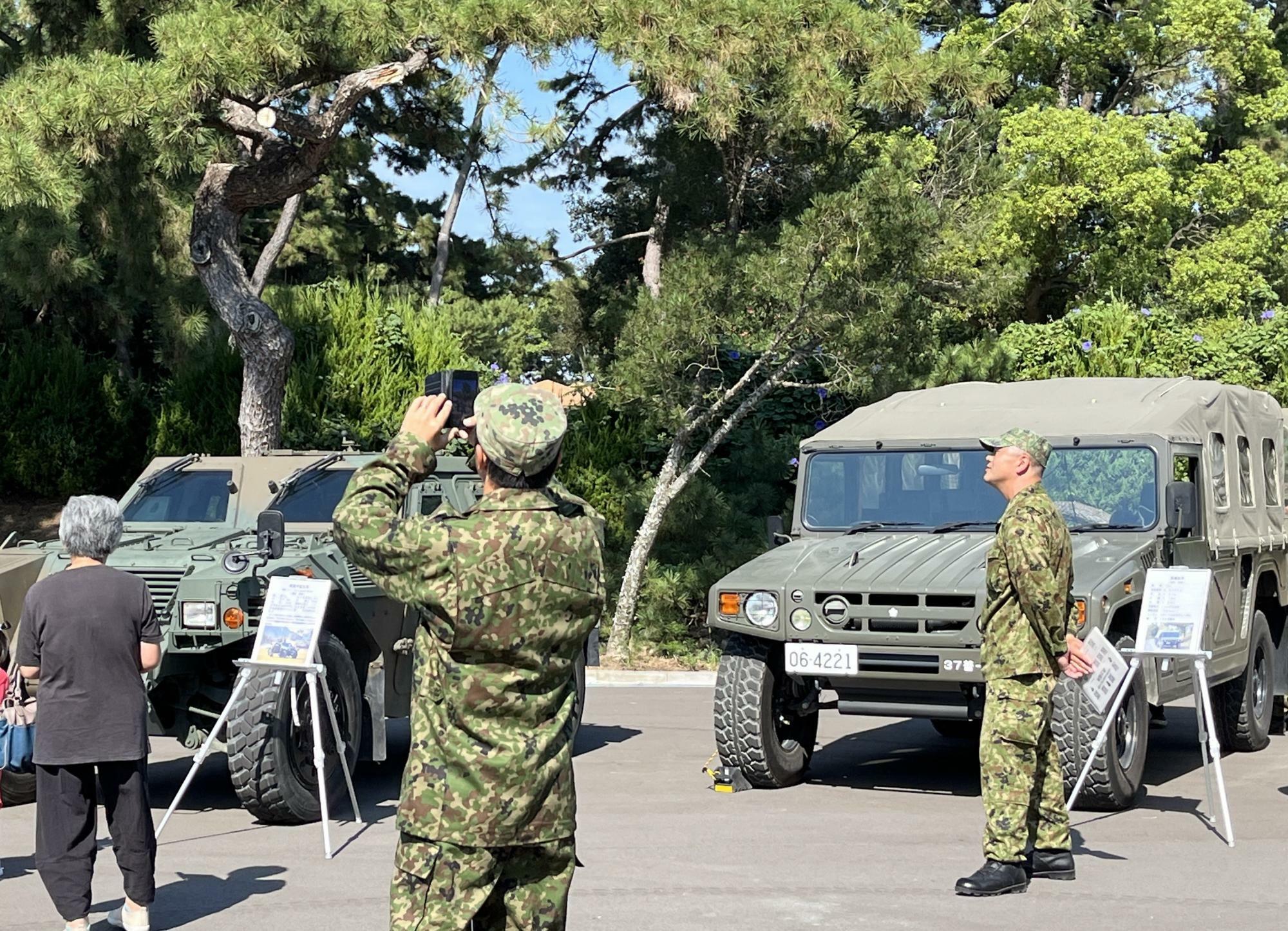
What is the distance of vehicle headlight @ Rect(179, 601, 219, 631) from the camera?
8.31 metres

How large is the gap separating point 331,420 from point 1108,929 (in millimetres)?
13667

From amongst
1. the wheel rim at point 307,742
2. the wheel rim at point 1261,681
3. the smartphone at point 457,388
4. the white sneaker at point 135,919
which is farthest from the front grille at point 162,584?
the wheel rim at point 1261,681

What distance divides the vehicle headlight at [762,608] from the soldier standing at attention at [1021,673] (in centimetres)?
202

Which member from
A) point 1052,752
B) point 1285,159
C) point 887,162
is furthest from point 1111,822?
point 1285,159

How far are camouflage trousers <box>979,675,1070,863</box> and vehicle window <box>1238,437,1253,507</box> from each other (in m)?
4.51

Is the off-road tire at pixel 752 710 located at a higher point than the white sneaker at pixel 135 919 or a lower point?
higher

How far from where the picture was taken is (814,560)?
9.22 metres

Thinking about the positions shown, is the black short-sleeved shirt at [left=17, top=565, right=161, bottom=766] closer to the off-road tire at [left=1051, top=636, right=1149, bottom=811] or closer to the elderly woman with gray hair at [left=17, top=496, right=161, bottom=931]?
the elderly woman with gray hair at [left=17, top=496, right=161, bottom=931]

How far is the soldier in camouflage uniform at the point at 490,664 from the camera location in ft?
12.2

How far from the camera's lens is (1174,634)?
8.15m

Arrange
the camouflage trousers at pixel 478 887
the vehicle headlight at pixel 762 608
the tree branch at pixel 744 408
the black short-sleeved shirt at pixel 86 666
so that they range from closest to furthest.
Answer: the camouflage trousers at pixel 478 887, the black short-sleeved shirt at pixel 86 666, the vehicle headlight at pixel 762 608, the tree branch at pixel 744 408

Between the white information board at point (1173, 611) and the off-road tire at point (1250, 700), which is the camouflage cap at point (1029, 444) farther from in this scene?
the off-road tire at point (1250, 700)

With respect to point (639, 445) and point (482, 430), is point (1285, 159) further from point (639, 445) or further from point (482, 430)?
point (482, 430)

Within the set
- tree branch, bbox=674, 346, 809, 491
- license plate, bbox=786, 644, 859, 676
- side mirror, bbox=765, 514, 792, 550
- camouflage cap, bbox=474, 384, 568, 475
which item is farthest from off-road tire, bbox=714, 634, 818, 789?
tree branch, bbox=674, 346, 809, 491
